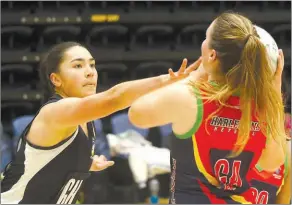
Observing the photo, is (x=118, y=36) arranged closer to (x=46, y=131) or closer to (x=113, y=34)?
(x=113, y=34)

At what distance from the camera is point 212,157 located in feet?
5.46

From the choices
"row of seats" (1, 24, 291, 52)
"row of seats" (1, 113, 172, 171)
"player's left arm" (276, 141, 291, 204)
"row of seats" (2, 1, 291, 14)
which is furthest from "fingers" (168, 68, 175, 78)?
"row of seats" (2, 1, 291, 14)

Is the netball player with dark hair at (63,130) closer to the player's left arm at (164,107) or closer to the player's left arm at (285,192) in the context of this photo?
the player's left arm at (164,107)

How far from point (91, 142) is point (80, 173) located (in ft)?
0.39

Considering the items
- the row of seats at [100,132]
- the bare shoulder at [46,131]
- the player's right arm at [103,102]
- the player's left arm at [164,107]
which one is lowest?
the row of seats at [100,132]

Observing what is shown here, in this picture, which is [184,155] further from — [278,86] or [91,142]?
[91,142]

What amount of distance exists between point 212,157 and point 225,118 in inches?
4.3

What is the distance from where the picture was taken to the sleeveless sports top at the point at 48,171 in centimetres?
214

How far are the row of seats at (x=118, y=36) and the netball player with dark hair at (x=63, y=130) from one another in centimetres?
363

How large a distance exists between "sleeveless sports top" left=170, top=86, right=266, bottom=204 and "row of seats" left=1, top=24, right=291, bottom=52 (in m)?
4.31

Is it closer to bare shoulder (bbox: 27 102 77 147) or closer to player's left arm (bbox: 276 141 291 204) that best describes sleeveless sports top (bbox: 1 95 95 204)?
bare shoulder (bbox: 27 102 77 147)

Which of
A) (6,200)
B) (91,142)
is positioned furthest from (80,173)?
(6,200)

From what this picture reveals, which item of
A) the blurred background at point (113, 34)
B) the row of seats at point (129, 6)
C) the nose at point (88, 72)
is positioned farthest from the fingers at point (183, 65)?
the row of seats at point (129, 6)

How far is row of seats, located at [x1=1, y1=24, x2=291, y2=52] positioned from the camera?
6.00 m
